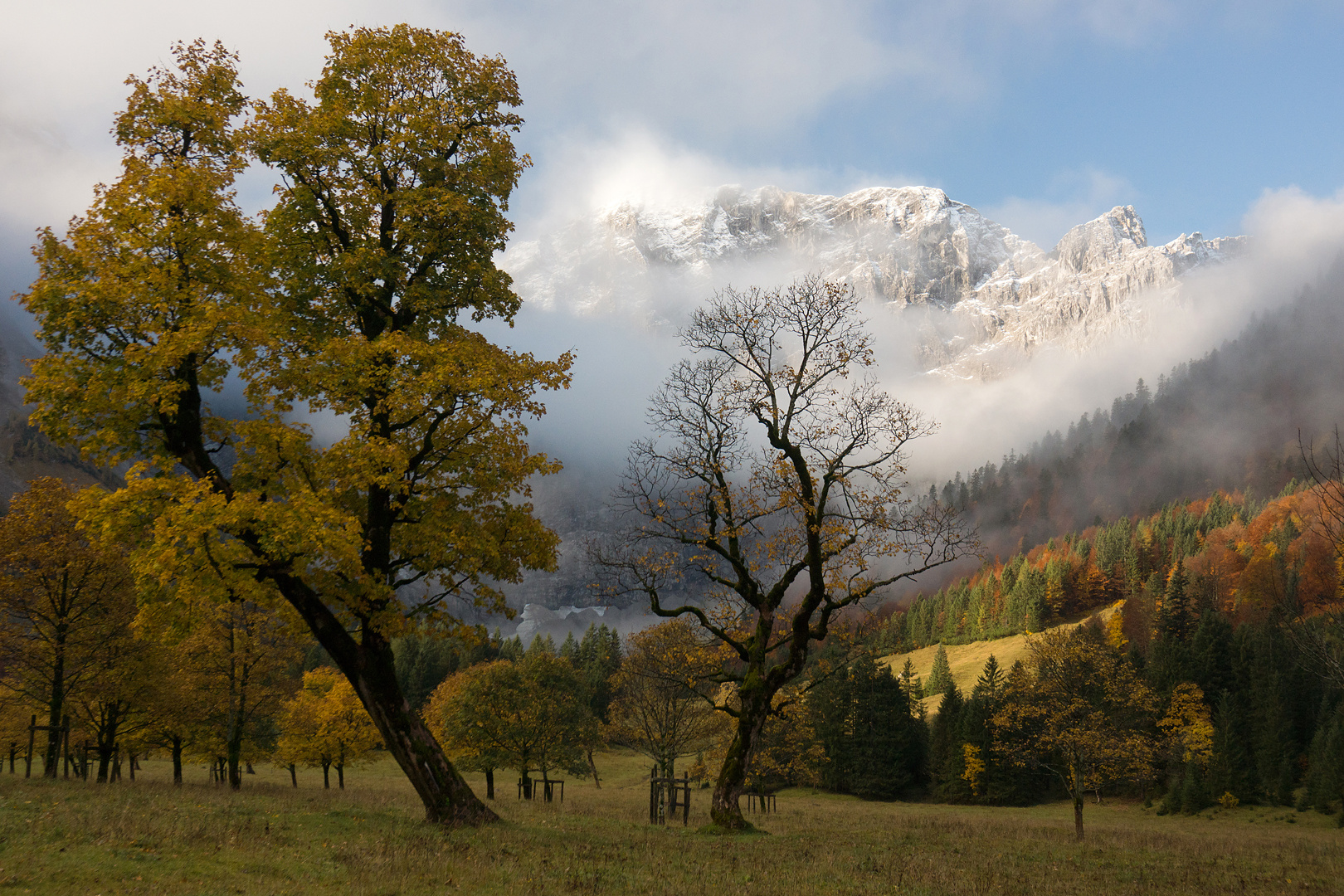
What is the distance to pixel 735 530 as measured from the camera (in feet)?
65.8

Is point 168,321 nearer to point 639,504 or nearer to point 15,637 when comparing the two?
point 639,504

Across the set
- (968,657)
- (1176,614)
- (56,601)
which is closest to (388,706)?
(56,601)

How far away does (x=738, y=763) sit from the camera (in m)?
19.5

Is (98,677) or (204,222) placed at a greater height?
(204,222)

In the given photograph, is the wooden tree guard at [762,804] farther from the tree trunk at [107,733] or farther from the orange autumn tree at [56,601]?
the orange autumn tree at [56,601]

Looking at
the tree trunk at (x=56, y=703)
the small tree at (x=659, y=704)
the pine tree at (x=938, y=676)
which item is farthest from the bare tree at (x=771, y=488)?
the pine tree at (x=938, y=676)

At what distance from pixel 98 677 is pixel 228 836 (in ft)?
88.4

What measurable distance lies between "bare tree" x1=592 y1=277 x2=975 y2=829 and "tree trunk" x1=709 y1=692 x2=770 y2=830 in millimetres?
44

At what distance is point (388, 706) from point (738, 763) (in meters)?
9.23

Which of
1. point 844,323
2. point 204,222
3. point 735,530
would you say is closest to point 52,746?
point 204,222

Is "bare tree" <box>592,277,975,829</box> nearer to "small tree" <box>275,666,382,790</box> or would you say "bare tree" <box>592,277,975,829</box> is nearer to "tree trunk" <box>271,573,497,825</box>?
"tree trunk" <box>271,573,497,825</box>

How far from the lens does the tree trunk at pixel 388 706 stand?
15.4 meters

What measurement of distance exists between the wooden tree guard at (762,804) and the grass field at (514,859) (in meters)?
27.4

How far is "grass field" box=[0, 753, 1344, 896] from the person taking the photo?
9625 millimetres
